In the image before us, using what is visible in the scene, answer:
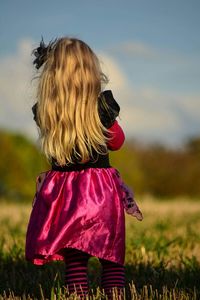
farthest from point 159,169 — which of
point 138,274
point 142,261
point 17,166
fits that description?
point 138,274

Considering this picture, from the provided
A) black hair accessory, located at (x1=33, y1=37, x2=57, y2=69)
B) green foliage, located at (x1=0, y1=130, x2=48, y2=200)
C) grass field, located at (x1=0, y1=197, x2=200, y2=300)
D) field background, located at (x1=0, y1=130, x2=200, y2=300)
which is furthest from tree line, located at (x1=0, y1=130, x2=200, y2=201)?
black hair accessory, located at (x1=33, y1=37, x2=57, y2=69)

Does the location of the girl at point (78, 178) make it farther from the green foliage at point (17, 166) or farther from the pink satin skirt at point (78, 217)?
the green foliage at point (17, 166)

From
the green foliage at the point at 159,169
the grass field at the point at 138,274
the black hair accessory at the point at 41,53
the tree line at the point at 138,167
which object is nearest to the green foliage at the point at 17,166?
the tree line at the point at 138,167

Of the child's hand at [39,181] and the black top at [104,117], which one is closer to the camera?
the black top at [104,117]

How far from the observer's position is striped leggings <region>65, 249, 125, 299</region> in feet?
14.3

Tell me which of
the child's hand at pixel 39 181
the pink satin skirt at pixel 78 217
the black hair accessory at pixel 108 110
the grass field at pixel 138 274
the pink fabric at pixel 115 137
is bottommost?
the grass field at pixel 138 274

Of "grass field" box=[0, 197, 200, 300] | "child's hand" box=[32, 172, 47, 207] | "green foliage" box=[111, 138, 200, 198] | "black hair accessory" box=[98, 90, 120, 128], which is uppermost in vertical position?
"green foliage" box=[111, 138, 200, 198]

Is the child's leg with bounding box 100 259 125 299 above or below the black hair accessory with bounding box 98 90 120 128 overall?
below

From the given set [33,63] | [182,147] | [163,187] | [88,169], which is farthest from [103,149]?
[182,147]

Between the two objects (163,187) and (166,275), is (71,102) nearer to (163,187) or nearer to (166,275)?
(166,275)

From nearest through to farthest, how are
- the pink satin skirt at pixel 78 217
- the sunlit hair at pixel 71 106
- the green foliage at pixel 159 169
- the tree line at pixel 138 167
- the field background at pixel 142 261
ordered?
the pink satin skirt at pixel 78 217, the sunlit hair at pixel 71 106, the field background at pixel 142 261, the tree line at pixel 138 167, the green foliage at pixel 159 169

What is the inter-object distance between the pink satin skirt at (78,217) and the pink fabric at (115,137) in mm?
159

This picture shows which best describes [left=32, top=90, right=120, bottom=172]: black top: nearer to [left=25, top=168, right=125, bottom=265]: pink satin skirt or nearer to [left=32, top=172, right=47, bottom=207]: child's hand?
[left=25, top=168, right=125, bottom=265]: pink satin skirt

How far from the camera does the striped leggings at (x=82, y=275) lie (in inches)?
172
